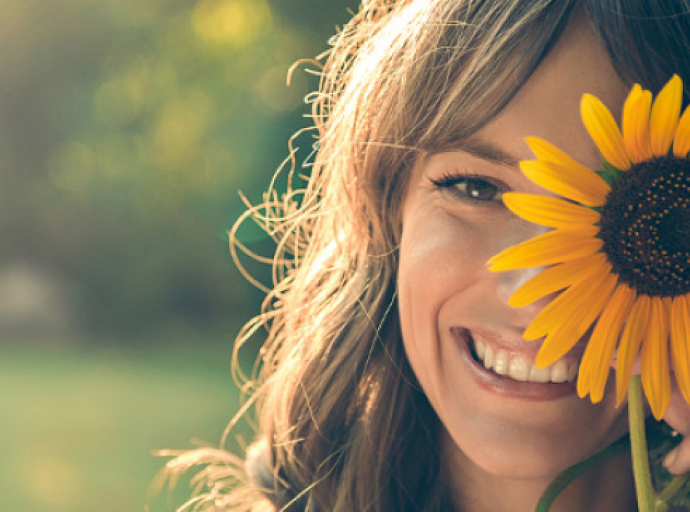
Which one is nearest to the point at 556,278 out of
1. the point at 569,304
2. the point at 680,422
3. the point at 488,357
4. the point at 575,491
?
the point at 569,304

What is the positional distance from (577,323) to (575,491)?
0.61 metres

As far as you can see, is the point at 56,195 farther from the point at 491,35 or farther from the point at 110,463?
the point at 491,35

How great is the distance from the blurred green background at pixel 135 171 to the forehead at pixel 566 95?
5.62 metres

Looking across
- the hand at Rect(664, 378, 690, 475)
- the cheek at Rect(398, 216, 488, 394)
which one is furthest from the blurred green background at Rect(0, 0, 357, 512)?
the hand at Rect(664, 378, 690, 475)

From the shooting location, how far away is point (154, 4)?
8.11 metres

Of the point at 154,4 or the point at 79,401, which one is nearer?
the point at 79,401

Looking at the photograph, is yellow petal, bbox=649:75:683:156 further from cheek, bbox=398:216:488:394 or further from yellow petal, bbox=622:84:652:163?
cheek, bbox=398:216:488:394

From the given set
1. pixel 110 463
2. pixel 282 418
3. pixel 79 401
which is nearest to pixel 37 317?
pixel 79 401

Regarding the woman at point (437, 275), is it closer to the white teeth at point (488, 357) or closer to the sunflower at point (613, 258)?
the white teeth at point (488, 357)

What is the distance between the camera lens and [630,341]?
840 millimetres

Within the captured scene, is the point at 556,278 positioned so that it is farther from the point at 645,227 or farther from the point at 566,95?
the point at 566,95

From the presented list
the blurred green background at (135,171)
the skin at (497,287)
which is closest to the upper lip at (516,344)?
the skin at (497,287)

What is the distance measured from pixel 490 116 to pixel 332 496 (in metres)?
0.72

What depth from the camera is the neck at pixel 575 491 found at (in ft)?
4.56
